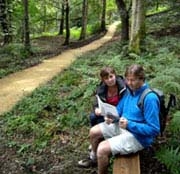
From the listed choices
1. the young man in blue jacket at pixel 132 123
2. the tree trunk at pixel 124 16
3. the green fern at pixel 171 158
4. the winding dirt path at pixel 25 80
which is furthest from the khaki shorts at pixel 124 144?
the tree trunk at pixel 124 16

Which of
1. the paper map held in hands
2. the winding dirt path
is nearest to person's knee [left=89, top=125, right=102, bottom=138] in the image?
the paper map held in hands

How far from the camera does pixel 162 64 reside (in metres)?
11.2

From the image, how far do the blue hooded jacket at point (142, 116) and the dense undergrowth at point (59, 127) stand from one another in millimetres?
521

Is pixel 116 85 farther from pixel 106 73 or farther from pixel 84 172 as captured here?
pixel 84 172

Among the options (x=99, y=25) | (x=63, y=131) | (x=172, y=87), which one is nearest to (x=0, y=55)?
(x=63, y=131)

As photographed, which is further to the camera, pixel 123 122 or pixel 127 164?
pixel 127 164

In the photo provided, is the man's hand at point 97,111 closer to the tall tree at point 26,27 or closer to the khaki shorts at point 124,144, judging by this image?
the khaki shorts at point 124,144

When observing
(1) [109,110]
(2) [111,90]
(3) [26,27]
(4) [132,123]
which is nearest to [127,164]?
(4) [132,123]

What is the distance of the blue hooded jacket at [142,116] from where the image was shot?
15.9 feet

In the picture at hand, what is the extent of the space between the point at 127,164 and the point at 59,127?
10.2ft

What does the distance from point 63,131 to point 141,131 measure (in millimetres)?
3140

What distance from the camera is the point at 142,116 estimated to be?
5.02 meters

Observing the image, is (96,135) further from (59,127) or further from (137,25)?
(137,25)

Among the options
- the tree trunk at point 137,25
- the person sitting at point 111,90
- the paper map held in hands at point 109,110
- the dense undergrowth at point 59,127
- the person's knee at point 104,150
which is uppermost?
the tree trunk at point 137,25
